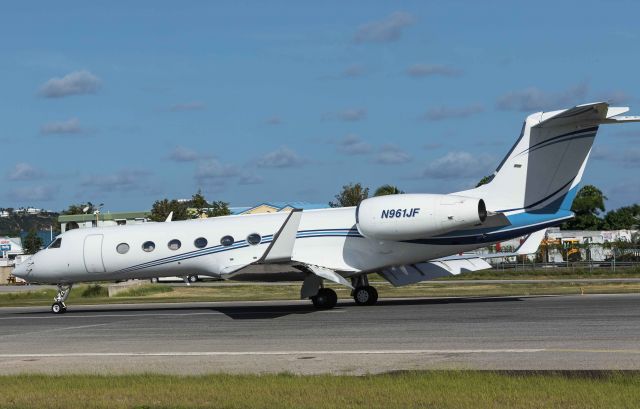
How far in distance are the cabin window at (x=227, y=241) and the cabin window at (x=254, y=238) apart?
0.53 metres

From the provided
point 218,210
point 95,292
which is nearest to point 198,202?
point 218,210

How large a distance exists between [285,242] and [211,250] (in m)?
3.60

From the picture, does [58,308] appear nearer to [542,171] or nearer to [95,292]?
[542,171]

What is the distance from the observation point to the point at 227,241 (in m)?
27.0

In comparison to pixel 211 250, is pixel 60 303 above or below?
below

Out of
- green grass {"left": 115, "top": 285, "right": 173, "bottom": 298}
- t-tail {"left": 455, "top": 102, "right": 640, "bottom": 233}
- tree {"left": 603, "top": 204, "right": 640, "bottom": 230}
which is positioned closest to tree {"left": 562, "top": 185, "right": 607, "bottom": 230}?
tree {"left": 603, "top": 204, "right": 640, "bottom": 230}

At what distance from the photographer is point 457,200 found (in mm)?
24141

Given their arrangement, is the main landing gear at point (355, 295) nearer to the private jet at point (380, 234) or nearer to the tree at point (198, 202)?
the private jet at point (380, 234)

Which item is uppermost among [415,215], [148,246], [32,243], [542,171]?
[542,171]

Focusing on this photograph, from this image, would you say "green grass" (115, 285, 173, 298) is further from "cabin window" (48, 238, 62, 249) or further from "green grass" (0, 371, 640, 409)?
"green grass" (0, 371, 640, 409)

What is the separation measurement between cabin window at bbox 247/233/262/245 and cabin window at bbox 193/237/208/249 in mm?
1461

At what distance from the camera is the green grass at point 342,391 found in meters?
10.6

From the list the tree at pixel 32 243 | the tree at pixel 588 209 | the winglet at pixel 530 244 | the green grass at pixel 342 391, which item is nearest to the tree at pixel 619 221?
the tree at pixel 588 209

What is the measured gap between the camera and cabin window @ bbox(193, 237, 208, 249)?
27.3 meters
